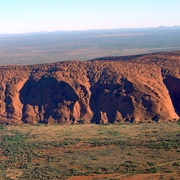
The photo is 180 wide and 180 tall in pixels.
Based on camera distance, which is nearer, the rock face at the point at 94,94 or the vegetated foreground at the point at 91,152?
the vegetated foreground at the point at 91,152

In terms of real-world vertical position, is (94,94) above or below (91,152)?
above

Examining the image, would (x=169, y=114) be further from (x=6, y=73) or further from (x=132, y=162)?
(x=6, y=73)

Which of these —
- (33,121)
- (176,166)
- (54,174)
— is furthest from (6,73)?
(176,166)

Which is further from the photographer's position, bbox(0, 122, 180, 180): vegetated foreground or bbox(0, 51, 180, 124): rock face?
bbox(0, 51, 180, 124): rock face

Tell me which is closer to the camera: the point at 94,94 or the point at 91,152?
the point at 91,152

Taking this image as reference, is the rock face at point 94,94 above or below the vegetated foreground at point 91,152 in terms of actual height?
above
